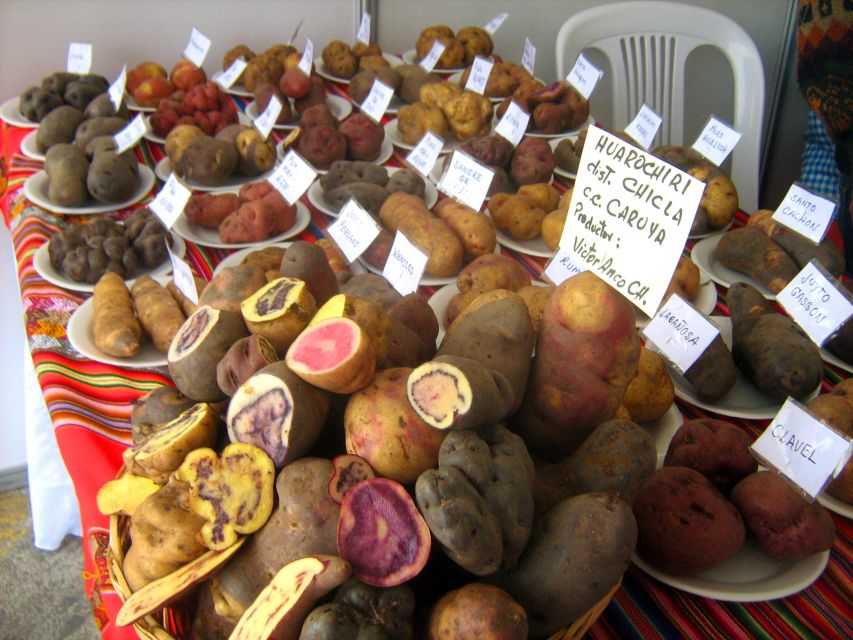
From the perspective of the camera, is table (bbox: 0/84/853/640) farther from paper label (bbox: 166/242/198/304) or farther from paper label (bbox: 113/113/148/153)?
paper label (bbox: 113/113/148/153)

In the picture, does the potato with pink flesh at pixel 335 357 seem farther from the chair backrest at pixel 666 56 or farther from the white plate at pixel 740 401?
the chair backrest at pixel 666 56

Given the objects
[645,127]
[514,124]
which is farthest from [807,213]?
[514,124]

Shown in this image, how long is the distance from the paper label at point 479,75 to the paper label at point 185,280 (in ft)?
3.99

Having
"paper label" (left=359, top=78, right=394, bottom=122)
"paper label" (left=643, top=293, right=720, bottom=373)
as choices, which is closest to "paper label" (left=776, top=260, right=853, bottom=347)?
"paper label" (left=643, top=293, right=720, bottom=373)

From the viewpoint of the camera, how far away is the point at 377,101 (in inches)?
81.9

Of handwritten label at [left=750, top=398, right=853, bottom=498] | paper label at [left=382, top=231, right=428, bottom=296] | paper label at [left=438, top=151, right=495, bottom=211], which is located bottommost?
paper label at [left=382, top=231, right=428, bottom=296]

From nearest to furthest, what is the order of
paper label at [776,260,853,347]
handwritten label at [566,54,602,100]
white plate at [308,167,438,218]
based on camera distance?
paper label at [776,260,853,347], white plate at [308,167,438,218], handwritten label at [566,54,602,100]

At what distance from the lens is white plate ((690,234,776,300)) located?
146 centimetres

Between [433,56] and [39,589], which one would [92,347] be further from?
[433,56]

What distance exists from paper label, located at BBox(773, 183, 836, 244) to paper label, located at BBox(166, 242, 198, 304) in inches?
42.5

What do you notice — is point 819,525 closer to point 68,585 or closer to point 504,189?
point 504,189

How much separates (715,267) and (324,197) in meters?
0.90

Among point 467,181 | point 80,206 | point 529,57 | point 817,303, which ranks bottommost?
point 80,206

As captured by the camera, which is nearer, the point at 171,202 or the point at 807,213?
the point at 807,213
